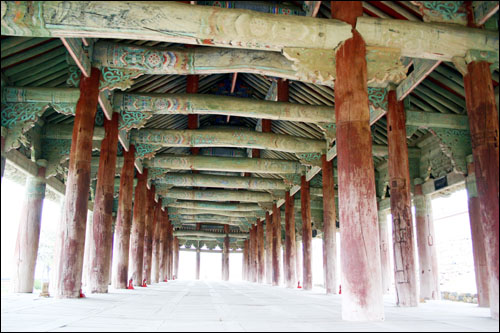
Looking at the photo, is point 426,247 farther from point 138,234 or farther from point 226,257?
point 226,257

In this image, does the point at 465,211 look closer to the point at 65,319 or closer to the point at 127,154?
the point at 127,154

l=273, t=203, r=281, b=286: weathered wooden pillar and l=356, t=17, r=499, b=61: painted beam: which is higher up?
l=356, t=17, r=499, b=61: painted beam

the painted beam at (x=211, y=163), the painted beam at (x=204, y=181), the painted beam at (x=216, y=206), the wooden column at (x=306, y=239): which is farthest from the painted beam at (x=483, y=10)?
the painted beam at (x=216, y=206)

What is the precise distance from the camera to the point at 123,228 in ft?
41.8

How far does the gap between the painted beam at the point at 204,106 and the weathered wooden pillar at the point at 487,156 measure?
512 cm

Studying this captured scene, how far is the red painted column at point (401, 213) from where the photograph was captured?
8391 mm

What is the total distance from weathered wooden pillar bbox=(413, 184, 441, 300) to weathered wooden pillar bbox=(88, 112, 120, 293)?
9.37m

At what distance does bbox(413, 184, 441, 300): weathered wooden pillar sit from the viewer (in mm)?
13070

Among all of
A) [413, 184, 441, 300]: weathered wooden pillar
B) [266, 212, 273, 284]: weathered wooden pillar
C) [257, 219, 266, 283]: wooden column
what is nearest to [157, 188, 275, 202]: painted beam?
[266, 212, 273, 284]: weathered wooden pillar

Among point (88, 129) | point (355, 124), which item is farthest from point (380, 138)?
point (88, 129)

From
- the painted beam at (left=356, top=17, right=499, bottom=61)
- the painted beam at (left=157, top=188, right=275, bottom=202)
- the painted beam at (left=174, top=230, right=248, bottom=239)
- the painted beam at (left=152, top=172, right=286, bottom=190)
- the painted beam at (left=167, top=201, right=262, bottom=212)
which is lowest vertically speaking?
the painted beam at (left=174, top=230, right=248, bottom=239)

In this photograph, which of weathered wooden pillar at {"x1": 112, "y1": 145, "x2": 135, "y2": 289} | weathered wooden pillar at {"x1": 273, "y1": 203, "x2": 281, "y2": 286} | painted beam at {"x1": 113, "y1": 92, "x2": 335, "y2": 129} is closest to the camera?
painted beam at {"x1": 113, "y1": 92, "x2": 335, "y2": 129}

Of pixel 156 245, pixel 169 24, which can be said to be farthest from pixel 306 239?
pixel 169 24

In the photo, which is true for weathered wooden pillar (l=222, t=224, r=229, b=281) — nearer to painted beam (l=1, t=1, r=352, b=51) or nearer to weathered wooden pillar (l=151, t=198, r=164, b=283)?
weathered wooden pillar (l=151, t=198, r=164, b=283)
